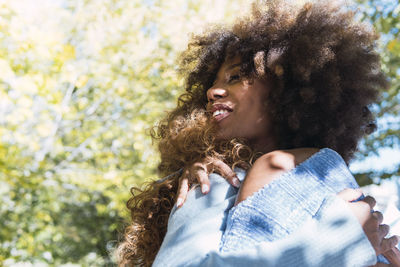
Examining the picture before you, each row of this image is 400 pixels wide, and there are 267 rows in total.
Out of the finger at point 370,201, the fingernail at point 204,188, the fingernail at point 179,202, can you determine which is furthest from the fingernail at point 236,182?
the finger at point 370,201

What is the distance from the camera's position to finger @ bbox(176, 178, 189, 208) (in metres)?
1.58

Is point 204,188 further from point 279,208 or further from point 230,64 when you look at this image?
point 230,64

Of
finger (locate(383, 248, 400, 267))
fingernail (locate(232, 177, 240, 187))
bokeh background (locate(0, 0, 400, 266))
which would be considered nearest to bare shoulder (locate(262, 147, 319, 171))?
fingernail (locate(232, 177, 240, 187))

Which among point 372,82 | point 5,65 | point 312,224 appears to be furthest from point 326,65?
point 5,65

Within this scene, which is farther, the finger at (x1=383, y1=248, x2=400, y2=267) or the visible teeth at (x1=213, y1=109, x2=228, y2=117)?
the visible teeth at (x1=213, y1=109, x2=228, y2=117)

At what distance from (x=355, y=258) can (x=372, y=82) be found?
101cm

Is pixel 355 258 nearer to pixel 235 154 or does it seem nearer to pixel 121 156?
pixel 235 154

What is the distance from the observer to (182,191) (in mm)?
1651

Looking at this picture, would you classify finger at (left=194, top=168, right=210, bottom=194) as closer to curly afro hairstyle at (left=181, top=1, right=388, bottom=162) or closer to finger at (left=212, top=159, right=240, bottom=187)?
finger at (left=212, top=159, right=240, bottom=187)

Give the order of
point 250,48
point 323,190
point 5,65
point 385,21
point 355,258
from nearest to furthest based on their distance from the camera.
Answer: point 355,258 < point 323,190 < point 250,48 < point 5,65 < point 385,21

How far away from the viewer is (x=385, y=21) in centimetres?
391

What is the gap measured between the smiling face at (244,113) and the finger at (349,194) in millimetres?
469

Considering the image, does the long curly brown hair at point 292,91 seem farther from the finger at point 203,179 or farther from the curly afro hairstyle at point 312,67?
the finger at point 203,179

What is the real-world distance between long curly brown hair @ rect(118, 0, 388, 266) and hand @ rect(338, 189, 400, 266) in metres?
0.43
